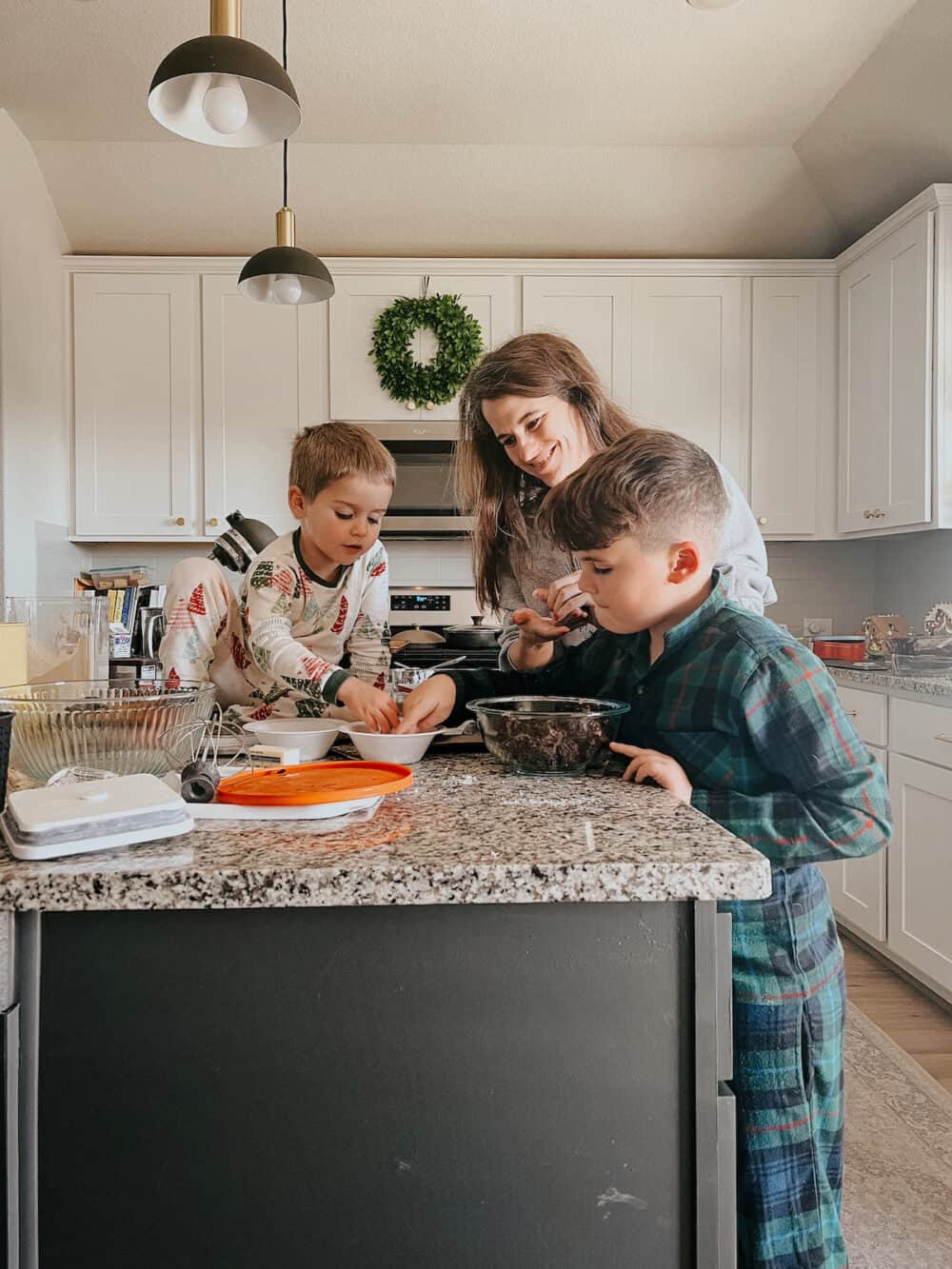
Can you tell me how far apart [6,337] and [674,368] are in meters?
2.43

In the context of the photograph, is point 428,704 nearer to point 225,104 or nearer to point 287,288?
point 225,104

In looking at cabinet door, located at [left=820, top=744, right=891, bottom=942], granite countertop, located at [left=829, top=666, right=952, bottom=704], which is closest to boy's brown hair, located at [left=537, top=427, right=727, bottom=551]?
granite countertop, located at [left=829, top=666, right=952, bottom=704]

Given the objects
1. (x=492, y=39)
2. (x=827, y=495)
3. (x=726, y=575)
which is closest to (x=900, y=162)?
(x=827, y=495)

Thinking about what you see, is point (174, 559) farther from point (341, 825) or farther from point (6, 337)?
point (341, 825)

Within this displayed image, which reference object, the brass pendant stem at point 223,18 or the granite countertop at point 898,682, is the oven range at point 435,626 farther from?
the brass pendant stem at point 223,18

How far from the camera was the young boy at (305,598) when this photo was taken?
191 centimetres

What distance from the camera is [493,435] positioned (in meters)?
1.49

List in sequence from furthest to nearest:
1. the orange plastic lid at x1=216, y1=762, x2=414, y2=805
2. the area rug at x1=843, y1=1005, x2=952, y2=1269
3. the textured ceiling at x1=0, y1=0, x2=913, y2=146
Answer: the textured ceiling at x1=0, y1=0, x2=913, y2=146 < the area rug at x1=843, y1=1005, x2=952, y2=1269 < the orange plastic lid at x1=216, y1=762, x2=414, y2=805

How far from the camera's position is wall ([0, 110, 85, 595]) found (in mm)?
3232

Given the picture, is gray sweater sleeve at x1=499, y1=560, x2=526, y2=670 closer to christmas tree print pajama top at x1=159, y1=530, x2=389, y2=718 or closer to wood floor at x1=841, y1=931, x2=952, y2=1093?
christmas tree print pajama top at x1=159, y1=530, x2=389, y2=718

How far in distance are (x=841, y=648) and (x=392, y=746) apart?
2.49m

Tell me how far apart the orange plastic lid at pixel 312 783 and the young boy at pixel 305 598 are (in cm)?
77

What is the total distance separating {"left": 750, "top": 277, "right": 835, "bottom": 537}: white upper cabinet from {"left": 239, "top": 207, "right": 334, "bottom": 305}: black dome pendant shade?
2034 mm

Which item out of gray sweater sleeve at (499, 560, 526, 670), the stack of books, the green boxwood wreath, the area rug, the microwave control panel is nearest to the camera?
gray sweater sleeve at (499, 560, 526, 670)
